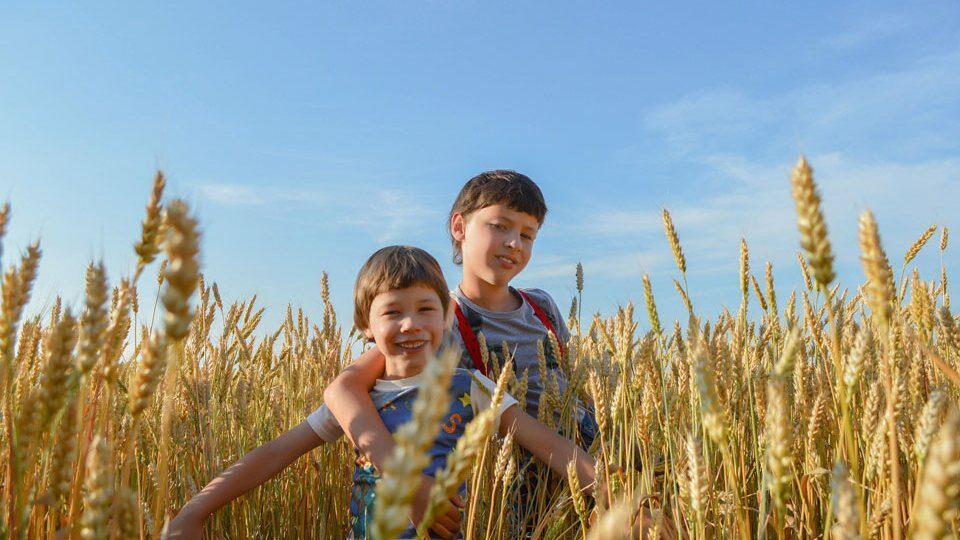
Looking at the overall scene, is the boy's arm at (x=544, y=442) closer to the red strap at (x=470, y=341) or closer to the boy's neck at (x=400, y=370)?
the boy's neck at (x=400, y=370)

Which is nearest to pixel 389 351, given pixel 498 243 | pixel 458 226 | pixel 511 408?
pixel 511 408

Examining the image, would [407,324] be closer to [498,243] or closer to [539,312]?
[498,243]

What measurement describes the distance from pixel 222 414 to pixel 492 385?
3.19 feet

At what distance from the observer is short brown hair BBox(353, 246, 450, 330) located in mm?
2174

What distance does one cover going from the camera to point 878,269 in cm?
70

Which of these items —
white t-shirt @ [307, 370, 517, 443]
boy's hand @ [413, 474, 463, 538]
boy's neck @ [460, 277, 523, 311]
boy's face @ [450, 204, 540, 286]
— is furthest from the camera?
boy's neck @ [460, 277, 523, 311]

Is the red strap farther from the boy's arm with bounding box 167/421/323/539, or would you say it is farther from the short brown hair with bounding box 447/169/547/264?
the boy's arm with bounding box 167/421/323/539

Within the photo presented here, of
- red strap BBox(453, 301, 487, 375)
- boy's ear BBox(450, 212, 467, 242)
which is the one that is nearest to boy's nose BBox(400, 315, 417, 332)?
red strap BBox(453, 301, 487, 375)

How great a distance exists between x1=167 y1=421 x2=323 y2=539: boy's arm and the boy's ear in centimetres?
126

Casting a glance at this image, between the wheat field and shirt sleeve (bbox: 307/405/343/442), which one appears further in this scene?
shirt sleeve (bbox: 307/405/343/442)

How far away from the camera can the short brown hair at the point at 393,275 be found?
2174mm

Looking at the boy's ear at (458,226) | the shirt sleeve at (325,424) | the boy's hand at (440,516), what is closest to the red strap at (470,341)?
the boy's ear at (458,226)

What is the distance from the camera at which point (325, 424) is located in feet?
7.01

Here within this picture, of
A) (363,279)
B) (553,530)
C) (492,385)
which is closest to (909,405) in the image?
(553,530)
